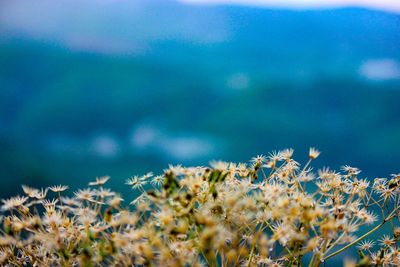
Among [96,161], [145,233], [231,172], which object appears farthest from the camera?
[96,161]

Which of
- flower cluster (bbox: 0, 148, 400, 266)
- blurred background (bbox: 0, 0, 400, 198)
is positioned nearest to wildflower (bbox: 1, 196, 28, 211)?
flower cluster (bbox: 0, 148, 400, 266)

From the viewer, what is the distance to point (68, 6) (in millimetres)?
1971

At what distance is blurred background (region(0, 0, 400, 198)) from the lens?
1.90 metres

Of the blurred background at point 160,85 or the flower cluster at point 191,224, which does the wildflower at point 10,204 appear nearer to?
the flower cluster at point 191,224

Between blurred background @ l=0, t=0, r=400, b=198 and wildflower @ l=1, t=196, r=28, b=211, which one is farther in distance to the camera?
blurred background @ l=0, t=0, r=400, b=198

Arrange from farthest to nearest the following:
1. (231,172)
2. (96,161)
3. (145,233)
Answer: (96,161) → (231,172) → (145,233)

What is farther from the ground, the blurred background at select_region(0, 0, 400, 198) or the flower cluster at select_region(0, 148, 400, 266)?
the blurred background at select_region(0, 0, 400, 198)

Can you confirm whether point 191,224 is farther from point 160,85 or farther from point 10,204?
point 160,85

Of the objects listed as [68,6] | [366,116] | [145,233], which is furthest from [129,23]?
[145,233]

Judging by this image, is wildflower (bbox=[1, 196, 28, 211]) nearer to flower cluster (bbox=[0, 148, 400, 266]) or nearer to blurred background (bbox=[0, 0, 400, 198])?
flower cluster (bbox=[0, 148, 400, 266])

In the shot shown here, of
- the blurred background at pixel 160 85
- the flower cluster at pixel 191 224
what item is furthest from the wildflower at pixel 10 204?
the blurred background at pixel 160 85

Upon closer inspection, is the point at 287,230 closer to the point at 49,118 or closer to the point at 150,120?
the point at 150,120

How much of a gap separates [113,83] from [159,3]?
15.5 inches

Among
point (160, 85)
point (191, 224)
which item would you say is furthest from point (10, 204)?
point (160, 85)
